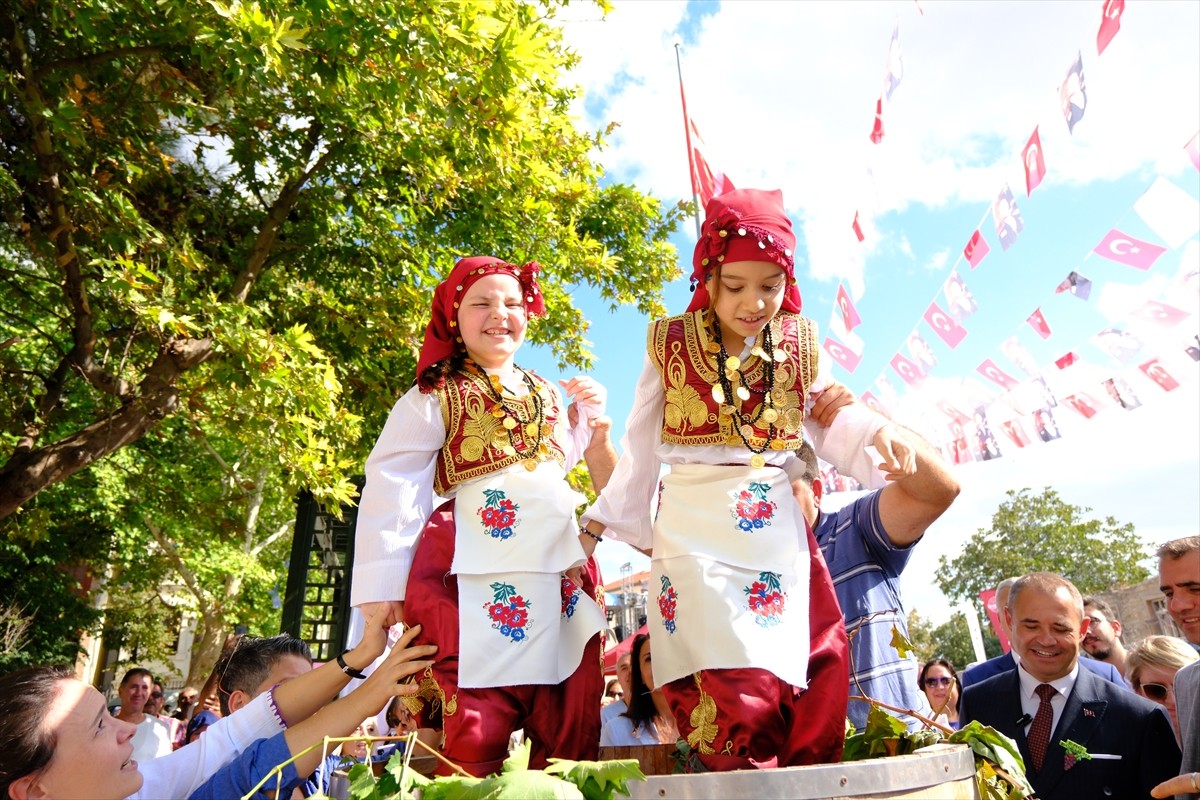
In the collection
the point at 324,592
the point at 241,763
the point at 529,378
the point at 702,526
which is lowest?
the point at 241,763

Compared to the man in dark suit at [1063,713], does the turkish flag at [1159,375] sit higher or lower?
higher

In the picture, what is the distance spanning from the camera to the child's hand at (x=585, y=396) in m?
2.68

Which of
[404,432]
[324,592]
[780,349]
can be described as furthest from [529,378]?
[324,592]

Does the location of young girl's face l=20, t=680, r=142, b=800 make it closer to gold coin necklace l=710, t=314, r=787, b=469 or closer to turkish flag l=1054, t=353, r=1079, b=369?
gold coin necklace l=710, t=314, r=787, b=469

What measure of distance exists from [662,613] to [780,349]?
0.72m

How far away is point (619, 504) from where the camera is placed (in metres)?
2.32

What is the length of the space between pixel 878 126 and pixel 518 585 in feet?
18.9

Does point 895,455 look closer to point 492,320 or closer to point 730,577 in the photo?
point 730,577

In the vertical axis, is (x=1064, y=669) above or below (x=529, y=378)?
below

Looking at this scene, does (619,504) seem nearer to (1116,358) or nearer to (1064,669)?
(1064,669)

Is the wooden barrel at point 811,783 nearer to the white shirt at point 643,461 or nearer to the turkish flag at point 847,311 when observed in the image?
the white shirt at point 643,461

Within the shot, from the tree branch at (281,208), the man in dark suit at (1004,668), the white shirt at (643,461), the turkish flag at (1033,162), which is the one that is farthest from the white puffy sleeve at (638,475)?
the tree branch at (281,208)

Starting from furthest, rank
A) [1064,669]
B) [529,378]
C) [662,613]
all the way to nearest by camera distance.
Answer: [1064,669]
[529,378]
[662,613]

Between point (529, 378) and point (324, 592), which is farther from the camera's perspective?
point (324, 592)
